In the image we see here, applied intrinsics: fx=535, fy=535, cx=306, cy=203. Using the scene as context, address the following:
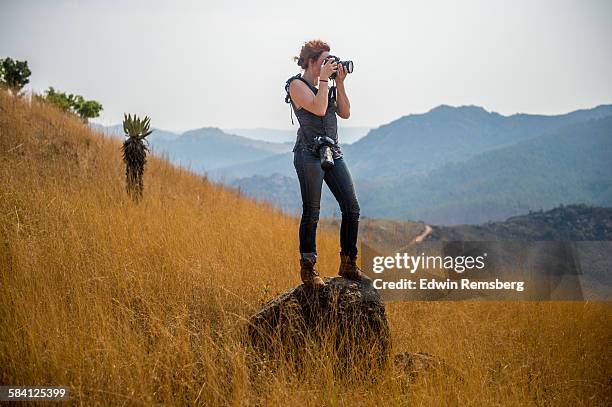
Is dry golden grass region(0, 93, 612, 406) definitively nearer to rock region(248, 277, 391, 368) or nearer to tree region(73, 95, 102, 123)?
rock region(248, 277, 391, 368)

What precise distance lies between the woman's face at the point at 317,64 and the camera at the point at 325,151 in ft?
2.07

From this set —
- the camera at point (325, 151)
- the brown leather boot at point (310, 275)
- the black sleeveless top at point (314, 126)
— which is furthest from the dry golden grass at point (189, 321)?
the black sleeveless top at point (314, 126)

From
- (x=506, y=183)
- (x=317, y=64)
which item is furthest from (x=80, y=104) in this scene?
(x=506, y=183)

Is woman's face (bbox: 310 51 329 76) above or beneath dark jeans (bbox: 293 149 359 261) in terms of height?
above

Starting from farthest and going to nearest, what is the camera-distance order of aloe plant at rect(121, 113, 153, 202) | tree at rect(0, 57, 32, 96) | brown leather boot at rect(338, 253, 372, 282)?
tree at rect(0, 57, 32, 96) → aloe plant at rect(121, 113, 153, 202) → brown leather boot at rect(338, 253, 372, 282)

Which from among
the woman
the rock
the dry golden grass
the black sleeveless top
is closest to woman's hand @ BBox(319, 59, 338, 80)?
the woman

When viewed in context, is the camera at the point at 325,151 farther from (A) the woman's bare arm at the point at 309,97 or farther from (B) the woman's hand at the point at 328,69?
(B) the woman's hand at the point at 328,69

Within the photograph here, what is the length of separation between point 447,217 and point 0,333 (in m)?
138

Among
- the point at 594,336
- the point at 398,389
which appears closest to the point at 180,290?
the point at 398,389

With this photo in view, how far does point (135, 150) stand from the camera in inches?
416

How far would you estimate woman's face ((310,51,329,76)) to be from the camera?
4866 millimetres

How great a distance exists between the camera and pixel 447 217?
137m

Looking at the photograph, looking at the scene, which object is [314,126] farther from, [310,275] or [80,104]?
[80,104]

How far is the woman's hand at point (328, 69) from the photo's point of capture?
15.5 ft
